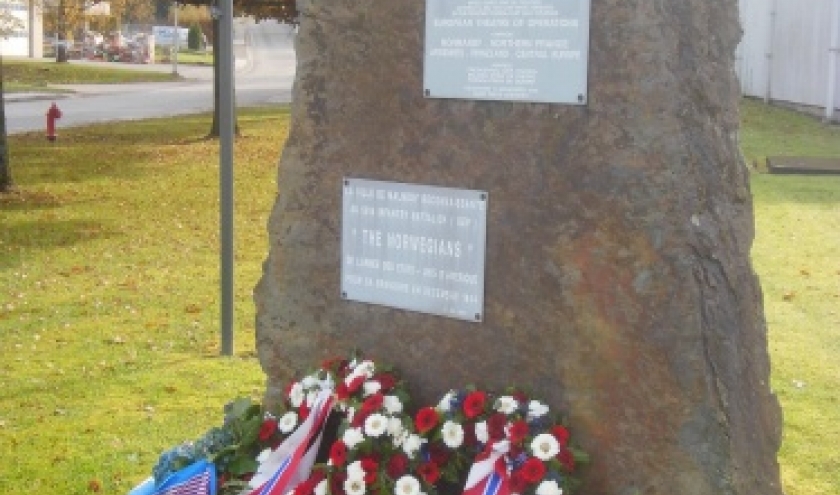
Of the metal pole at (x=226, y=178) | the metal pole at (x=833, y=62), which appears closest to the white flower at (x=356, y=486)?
the metal pole at (x=226, y=178)

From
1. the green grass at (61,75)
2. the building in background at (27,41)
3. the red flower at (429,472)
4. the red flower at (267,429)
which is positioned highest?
the building in background at (27,41)

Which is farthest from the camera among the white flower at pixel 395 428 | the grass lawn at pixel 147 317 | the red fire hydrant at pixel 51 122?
the red fire hydrant at pixel 51 122

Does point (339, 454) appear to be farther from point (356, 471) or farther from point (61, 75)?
point (61, 75)

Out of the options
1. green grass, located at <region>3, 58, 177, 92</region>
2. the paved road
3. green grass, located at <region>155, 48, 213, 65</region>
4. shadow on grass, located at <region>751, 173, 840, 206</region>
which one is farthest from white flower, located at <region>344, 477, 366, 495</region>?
green grass, located at <region>155, 48, 213, 65</region>

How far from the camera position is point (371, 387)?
13.9ft

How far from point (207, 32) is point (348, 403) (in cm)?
8114

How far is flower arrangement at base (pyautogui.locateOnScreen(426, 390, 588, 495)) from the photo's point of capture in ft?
12.6

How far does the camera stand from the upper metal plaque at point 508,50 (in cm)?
391

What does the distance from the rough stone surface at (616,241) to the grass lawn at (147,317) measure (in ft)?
6.20

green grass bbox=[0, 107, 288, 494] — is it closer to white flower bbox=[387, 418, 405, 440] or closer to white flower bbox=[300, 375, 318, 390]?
white flower bbox=[300, 375, 318, 390]

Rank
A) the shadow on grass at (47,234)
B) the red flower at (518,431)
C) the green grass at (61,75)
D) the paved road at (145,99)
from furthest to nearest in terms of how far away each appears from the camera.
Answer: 1. the green grass at (61,75)
2. the paved road at (145,99)
3. the shadow on grass at (47,234)
4. the red flower at (518,431)

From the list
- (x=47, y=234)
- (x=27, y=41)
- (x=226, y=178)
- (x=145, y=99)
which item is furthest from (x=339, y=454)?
(x=27, y=41)

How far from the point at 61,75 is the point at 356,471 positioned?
41.7 metres

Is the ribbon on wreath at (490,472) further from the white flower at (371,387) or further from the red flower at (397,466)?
the white flower at (371,387)
